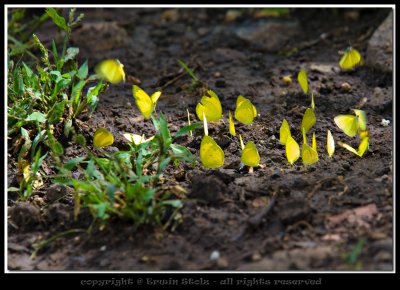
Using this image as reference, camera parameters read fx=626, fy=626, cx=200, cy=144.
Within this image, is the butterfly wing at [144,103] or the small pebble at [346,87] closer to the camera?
the butterfly wing at [144,103]

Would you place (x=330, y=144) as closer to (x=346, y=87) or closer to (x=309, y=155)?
(x=309, y=155)

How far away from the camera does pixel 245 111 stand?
255cm

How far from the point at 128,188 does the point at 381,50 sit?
1732 millimetres

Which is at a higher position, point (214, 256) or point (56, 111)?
point (56, 111)

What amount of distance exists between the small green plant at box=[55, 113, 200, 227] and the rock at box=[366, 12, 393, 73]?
4.27 ft

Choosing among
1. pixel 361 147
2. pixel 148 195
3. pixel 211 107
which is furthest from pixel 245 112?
pixel 148 195

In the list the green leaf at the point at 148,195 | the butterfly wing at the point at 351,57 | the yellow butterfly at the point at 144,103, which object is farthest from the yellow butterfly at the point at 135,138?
the butterfly wing at the point at 351,57

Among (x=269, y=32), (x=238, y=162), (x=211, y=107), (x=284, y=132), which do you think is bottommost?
(x=238, y=162)

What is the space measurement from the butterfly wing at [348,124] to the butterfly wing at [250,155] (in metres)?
0.36

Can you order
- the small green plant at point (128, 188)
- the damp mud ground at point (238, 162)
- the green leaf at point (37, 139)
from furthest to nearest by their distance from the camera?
the green leaf at point (37, 139), the small green plant at point (128, 188), the damp mud ground at point (238, 162)

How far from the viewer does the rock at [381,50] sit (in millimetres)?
3120

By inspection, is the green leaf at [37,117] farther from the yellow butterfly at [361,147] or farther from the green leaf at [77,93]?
the yellow butterfly at [361,147]

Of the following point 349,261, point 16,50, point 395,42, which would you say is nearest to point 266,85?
point 395,42
